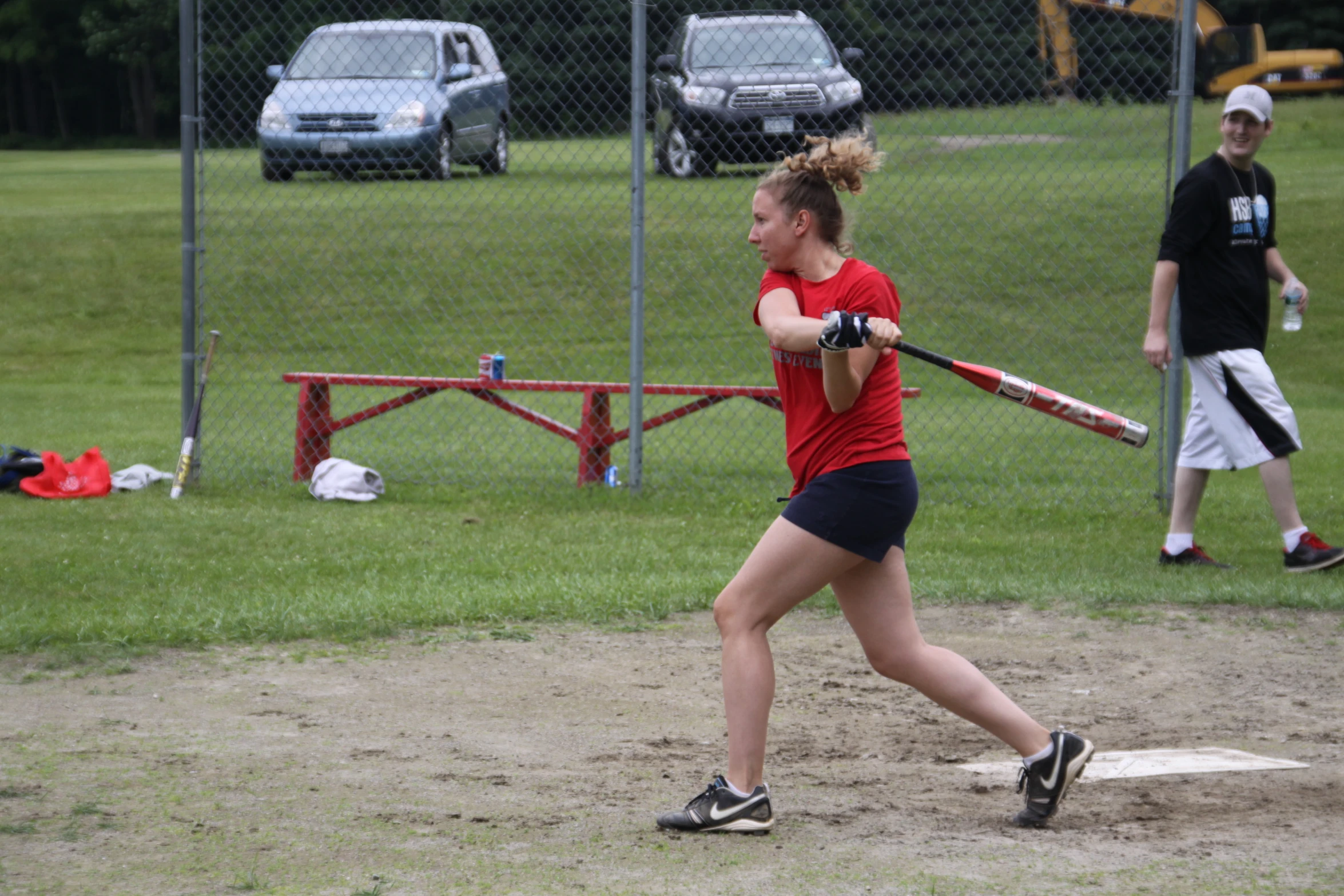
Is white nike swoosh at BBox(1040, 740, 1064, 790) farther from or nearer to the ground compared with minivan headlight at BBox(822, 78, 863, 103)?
nearer to the ground

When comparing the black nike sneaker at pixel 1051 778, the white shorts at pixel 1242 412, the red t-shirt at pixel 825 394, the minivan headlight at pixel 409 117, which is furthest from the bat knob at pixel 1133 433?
the minivan headlight at pixel 409 117

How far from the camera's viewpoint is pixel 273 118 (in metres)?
9.37

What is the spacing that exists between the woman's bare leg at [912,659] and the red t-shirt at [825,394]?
1.00 ft

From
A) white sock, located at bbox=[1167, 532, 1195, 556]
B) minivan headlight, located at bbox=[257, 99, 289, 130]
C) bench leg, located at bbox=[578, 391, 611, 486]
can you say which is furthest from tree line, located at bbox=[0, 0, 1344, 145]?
white sock, located at bbox=[1167, 532, 1195, 556]

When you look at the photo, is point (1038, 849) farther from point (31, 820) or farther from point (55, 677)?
point (55, 677)

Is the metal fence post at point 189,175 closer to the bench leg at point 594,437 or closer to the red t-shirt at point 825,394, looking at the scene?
the bench leg at point 594,437

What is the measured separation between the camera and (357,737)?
4.51 metres

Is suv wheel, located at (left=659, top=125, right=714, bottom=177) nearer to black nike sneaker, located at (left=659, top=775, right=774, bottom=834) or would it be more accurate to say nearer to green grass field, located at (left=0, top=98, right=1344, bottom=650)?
green grass field, located at (left=0, top=98, right=1344, bottom=650)

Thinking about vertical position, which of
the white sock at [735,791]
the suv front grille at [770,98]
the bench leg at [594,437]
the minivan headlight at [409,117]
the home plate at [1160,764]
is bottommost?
the bench leg at [594,437]

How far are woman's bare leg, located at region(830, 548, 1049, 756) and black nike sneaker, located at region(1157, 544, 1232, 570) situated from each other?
3.64m

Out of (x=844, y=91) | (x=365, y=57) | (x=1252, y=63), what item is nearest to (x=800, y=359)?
(x=844, y=91)

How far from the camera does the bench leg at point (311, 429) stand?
9.45 m

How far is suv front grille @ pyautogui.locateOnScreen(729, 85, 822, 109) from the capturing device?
909 cm

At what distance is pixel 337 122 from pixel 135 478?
2595 millimetres
